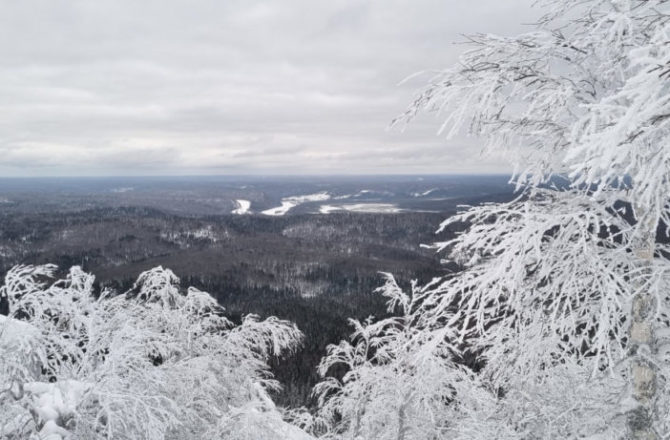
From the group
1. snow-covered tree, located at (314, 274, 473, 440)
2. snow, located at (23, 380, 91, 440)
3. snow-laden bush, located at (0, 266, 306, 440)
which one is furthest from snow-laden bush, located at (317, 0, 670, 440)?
snow, located at (23, 380, 91, 440)

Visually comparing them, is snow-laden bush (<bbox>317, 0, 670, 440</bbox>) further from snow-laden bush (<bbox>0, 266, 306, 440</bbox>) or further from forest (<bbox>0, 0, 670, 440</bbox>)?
snow-laden bush (<bbox>0, 266, 306, 440</bbox>)

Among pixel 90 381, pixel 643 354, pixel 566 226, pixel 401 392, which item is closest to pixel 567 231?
pixel 566 226

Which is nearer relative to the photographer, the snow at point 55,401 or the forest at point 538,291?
the forest at point 538,291

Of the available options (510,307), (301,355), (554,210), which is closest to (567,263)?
(554,210)

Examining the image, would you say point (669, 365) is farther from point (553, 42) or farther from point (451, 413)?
point (451, 413)

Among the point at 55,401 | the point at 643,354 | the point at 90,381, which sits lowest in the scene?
the point at 55,401

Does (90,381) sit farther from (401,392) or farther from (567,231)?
(567,231)

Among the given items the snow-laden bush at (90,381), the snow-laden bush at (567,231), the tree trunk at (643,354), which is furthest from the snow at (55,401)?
the tree trunk at (643,354)

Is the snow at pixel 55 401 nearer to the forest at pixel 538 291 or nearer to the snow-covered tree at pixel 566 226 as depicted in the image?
the forest at pixel 538 291
